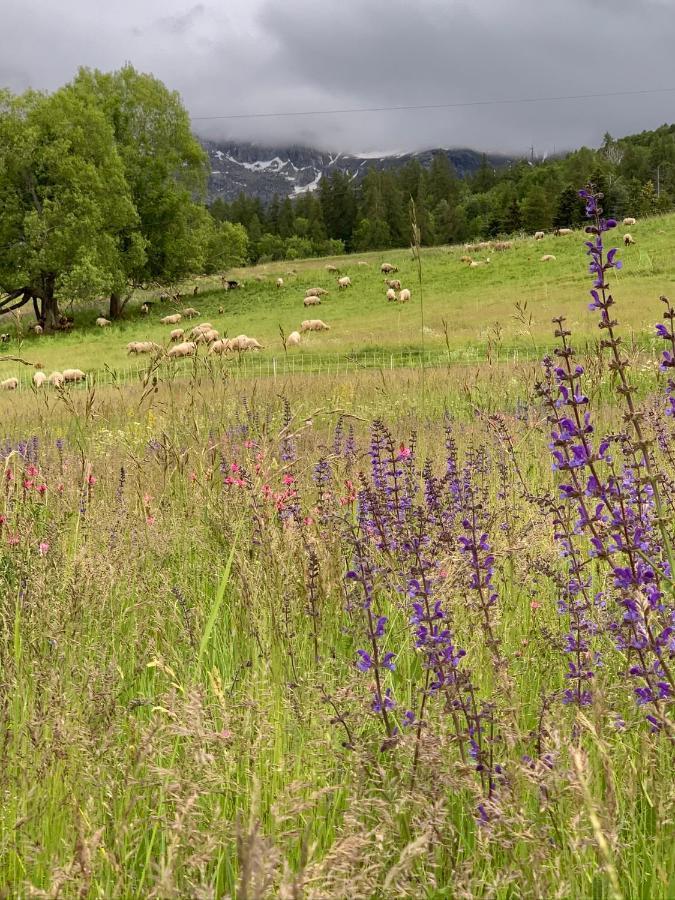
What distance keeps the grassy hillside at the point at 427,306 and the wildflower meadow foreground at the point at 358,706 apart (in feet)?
46.7

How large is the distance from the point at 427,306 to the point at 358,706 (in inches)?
1192

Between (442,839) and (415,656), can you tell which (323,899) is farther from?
(415,656)

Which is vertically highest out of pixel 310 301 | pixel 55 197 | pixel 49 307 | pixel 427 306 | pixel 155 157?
pixel 155 157

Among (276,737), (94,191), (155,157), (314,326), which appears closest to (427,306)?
(314,326)

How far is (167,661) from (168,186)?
4741 centimetres

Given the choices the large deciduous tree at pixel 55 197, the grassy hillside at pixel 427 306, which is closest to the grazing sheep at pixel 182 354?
the grassy hillside at pixel 427 306

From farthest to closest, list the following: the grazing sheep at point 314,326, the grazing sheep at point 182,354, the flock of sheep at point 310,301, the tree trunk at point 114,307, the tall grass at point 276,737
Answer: the tree trunk at point 114,307 < the grazing sheep at point 314,326 < the flock of sheep at point 310,301 < the grazing sheep at point 182,354 < the tall grass at point 276,737

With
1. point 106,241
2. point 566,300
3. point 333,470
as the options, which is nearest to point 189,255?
point 106,241

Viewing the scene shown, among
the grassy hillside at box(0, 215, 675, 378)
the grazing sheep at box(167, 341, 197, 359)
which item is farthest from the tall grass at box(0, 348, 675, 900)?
the grassy hillside at box(0, 215, 675, 378)

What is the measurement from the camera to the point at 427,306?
31.0 m

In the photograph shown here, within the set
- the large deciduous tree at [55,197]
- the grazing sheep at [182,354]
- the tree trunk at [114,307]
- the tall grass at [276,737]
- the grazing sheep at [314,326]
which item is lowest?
the tall grass at [276,737]

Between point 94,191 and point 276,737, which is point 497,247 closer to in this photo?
point 94,191

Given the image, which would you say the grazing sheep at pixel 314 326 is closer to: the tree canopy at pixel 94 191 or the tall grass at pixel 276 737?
the tree canopy at pixel 94 191

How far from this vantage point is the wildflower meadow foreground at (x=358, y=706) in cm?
138
